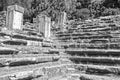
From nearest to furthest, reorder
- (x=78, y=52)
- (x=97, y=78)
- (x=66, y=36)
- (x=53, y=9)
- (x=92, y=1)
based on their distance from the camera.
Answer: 1. (x=97, y=78)
2. (x=78, y=52)
3. (x=66, y=36)
4. (x=53, y=9)
5. (x=92, y=1)

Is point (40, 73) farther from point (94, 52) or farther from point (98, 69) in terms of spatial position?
point (94, 52)

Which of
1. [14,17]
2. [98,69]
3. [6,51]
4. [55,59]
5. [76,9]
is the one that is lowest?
[98,69]

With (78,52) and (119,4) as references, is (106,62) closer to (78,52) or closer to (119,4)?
(78,52)

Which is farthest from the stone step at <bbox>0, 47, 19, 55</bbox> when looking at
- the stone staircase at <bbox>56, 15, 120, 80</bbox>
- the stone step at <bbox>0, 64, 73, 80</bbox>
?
the stone staircase at <bbox>56, 15, 120, 80</bbox>

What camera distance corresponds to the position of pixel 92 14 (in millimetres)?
16688

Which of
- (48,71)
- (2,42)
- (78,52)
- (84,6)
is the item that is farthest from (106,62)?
(84,6)

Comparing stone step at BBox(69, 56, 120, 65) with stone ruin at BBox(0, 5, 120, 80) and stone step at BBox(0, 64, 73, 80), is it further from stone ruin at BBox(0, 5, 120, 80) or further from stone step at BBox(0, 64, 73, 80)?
stone step at BBox(0, 64, 73, 80)

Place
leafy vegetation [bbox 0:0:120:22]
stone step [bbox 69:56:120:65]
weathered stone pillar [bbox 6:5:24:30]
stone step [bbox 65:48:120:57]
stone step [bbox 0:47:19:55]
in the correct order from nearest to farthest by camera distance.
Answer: stone step [bbox 0:47:19:55] < stone step [bbox 69:56:120:65] < stone step [bbox 65:48:120:57] < weathered stone pillar [bbox 6:5:24:30] < leafy vegetation [bbox 0:0:120:22]

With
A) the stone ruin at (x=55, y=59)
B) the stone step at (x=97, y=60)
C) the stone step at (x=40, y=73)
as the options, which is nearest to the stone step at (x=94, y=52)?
the stone ruin at (x=55, y=59)

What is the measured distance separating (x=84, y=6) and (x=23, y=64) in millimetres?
17064

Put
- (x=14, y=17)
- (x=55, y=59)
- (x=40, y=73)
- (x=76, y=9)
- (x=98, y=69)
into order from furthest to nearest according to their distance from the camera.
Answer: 1. (x=76, y=9)
2. (x=14, y=17)
3. (x=55, y=59)
4. (x=98, y=69)
5. (x=40, y=73)

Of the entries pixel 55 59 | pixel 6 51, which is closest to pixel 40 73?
pixel 6 51

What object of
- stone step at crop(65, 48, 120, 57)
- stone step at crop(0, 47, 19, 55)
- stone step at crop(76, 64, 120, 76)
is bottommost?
stone step at crop(76, 64, 120, 76)

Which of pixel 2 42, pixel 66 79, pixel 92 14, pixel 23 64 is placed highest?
pixel 92 14
